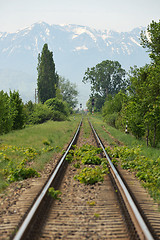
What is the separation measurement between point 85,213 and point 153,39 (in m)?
14.4

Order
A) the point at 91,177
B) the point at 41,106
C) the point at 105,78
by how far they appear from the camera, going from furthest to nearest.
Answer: the point at 105,78, the point at 41,106, the point at 91,177

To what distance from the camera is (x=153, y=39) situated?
54.1 ft

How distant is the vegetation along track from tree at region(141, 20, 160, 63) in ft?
36.4

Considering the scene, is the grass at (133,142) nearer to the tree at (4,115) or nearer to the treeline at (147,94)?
the treeline at (147,94)

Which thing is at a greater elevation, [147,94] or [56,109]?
[147,94]

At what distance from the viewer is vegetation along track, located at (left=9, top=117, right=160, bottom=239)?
4168 millimetres

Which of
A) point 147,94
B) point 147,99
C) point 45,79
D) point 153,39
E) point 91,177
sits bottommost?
point 91,177

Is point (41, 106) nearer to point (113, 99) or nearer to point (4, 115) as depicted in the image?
point (113, 99)

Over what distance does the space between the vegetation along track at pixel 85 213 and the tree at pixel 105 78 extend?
248 feet

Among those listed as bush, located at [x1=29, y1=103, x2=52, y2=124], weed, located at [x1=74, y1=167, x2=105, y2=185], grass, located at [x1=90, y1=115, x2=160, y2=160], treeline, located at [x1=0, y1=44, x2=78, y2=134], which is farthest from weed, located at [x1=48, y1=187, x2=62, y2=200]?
bush, located at [x1=29, y1=103, x2=52, y2=124]

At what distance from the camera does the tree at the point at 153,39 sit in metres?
15.8

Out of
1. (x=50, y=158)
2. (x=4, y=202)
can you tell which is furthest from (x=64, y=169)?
(x=4, y=202)

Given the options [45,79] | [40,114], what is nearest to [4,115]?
[40,114]

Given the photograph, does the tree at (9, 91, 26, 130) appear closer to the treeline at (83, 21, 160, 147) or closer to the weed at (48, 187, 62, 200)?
the treeline at (83, 21, 160, 147)
